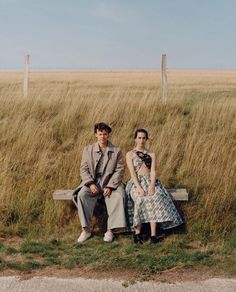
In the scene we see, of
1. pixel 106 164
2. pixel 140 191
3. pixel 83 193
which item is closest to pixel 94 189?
pixel 83 193

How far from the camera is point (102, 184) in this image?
17.6 ft

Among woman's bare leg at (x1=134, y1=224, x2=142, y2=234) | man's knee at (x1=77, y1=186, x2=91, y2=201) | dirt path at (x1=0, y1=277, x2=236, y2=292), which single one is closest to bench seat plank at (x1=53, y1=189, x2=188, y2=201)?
man's knee at (x1=77, y1=186, x2=91, y2=201)

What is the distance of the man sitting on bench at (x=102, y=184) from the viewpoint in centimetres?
509

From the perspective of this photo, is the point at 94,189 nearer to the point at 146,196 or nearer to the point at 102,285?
the point at 146,196

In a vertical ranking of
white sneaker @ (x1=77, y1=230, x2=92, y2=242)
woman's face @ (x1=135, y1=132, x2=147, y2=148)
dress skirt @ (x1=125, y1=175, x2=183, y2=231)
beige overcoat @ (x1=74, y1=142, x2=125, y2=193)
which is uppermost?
woman's face @ (x1=135, y1=132, x2=147, y2=148)

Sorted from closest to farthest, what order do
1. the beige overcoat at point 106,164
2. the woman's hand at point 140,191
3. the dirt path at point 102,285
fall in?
the dirt path at point 102,285 < the woman's hand at point 140,191 < the beige overcoat at point 106,164

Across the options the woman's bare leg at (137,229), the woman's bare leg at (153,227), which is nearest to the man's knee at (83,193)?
the woman's bare leg at (137,229)

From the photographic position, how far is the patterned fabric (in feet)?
16.5

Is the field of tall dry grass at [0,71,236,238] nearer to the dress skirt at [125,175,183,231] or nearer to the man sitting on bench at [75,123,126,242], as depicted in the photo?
the dress skirt at [125,175,183,231]

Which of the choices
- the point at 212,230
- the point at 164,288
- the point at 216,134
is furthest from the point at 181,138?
the point at 164,288

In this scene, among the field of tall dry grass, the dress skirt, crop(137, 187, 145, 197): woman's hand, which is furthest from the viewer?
the field of tall dry grass

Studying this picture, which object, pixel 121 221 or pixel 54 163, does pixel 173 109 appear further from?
pixel 121 221

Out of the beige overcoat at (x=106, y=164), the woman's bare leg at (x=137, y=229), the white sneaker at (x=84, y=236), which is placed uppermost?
the beige overcoat at (x=106, y=164)

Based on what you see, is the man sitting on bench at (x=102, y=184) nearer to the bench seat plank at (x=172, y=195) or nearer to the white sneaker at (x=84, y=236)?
the white sneaker at (x=84, y=236)
